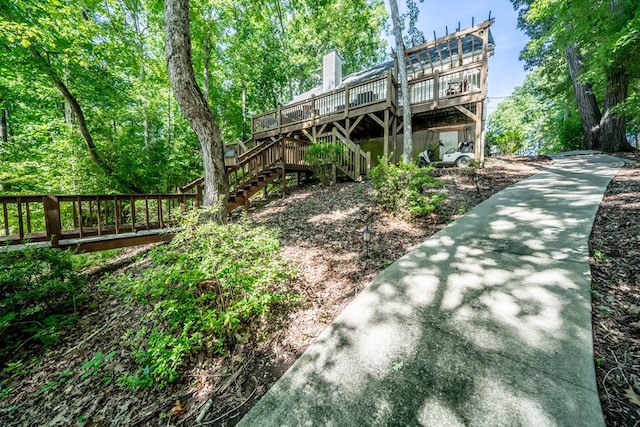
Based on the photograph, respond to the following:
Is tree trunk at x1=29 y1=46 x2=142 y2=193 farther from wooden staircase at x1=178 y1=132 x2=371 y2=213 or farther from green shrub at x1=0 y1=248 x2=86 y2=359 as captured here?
green shrub at x1=0 y1=248 x2=86 y2=359

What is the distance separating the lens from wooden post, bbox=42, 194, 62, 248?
168 inches

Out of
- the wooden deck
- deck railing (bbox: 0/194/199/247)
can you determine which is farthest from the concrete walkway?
deck railing (bbox: 0/194/199/247)

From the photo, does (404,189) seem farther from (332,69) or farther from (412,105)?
(332,69)

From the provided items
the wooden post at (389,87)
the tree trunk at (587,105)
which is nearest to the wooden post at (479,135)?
the wooden post at (389,87)

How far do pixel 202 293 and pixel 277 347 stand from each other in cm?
96

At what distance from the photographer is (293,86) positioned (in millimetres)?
21000

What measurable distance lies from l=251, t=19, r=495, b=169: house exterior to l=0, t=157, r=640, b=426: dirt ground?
4.64 meters

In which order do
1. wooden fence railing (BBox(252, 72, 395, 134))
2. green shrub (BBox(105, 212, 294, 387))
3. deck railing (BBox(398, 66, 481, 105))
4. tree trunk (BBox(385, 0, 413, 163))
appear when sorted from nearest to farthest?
green shrub (BBox(105, 212, 294, 387)) < tree trunk (BBox(385, 0, 413, 163)) < deck railing (BBox(398, 66, 481, 105)) < wooden fence railing (BBox(252, 72, 395, 134))

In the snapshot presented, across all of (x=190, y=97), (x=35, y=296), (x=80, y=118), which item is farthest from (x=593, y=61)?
(x=80, y=118)

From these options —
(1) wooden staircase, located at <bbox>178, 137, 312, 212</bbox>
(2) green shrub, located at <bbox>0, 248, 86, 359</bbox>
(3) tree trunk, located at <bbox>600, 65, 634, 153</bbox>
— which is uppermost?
(3) tree trunk, located at <bbox>600, 65, 634, 153</bbox>

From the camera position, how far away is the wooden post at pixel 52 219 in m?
4.28

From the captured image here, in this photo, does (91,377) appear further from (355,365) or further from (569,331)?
(569,331)

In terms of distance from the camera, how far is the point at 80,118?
305 inches

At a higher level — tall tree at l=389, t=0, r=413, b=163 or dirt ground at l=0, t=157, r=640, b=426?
tall tree at l=389, t=0, r=413, b=163
